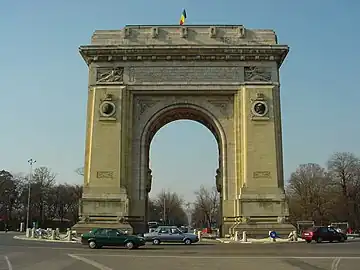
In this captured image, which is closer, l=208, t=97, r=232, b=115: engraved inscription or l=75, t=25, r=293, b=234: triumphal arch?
l=75, t=25, r=293, b=234: triumphal arch

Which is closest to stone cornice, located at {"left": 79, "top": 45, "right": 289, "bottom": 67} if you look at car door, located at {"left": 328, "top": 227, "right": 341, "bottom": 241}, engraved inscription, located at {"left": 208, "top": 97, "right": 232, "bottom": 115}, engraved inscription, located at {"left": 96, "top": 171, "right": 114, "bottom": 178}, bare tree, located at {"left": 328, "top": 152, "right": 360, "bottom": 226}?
engraved inscription, located at {"left": 208, "top": 97, "right": 232, "bottom": 115}

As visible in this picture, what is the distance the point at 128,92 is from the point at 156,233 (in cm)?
1178

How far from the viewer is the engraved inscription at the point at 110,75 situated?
37.7 metres

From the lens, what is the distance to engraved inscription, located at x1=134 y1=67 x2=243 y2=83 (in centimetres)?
3766

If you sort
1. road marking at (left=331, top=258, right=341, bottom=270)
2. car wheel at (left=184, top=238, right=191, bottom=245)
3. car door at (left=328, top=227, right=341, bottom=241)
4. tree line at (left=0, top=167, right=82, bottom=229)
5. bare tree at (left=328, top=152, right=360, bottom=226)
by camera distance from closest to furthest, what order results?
road marking at (left=331, top=258, right=341, bottom=270)
car wheel at (left=184, top=238, right=191, bottom=245)
car door at (left=328, top=227, right=341, bottom=241)
bare tree at (left=328, top=152, right=360, bottom=226)
tree line at (left=0, top=167, right=82, bottom=229)

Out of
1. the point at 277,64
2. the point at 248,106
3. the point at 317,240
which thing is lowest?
the point at 317,240

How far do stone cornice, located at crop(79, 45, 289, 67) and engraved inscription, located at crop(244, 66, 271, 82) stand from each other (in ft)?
2.65

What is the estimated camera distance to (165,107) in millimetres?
38062

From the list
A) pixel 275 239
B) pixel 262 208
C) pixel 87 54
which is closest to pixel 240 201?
pixel 262 208

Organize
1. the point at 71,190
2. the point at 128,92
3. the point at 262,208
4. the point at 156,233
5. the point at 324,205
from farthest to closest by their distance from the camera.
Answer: the point at 71,190
the point at 324,205
the point at 128,92
the point at 262,208
the point at 156,233

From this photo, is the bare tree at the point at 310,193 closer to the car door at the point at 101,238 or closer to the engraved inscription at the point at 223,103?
the engraved inscription at the point at 223,103

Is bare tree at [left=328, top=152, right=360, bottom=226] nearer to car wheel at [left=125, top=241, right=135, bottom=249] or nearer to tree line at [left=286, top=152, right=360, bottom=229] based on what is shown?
tree line at [left=286, top=152, right=360, bottom=229]

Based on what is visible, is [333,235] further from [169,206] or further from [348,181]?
[169,206]

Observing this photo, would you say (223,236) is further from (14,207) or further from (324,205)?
(14,207)
